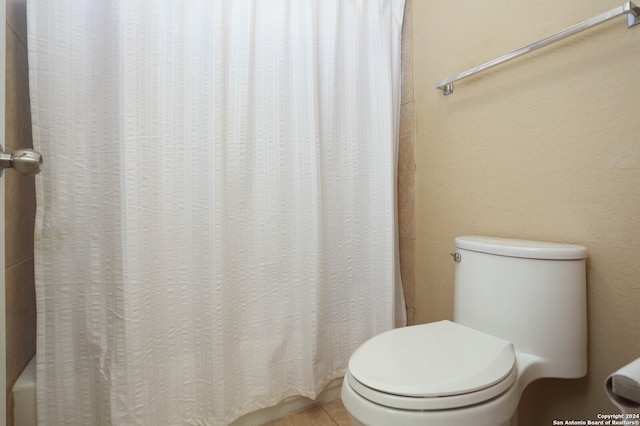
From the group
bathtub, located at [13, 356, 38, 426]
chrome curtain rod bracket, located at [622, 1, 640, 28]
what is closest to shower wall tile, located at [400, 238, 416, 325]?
chrome curtain rod bracket, located at [622, 1, 640, 28]

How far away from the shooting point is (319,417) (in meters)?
1.24

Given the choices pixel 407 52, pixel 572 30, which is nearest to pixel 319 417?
pixel 572 30

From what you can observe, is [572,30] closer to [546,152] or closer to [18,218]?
[546,152]

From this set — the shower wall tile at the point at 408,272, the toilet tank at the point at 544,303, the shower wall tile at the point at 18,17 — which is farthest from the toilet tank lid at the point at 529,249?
the shower wall tile at the point at 18,17

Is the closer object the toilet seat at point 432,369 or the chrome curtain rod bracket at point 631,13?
the toilet seat at point 432,369

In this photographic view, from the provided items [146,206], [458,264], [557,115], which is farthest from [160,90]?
[557,115]

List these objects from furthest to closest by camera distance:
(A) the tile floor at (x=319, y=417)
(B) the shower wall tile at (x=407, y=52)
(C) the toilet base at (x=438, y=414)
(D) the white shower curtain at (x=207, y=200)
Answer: (B) the shower wall tile at (x=407, y=52) → (A) the tile floor at (x=319, y=417) → (D) the white shower curtain at (x=207, y=200) → (C) the toilet base at (x=438, y=414)

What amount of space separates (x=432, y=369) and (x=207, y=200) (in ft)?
2.70

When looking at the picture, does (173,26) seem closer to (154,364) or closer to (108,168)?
(108,168)

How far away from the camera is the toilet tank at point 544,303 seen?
0.85m

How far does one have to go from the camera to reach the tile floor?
120 centimetres

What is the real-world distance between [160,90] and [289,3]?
0.60m

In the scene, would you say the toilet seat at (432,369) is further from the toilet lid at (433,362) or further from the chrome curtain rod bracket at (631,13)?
the chrome curtain rod bracket at (631,13)

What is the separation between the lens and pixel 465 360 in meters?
0.76
